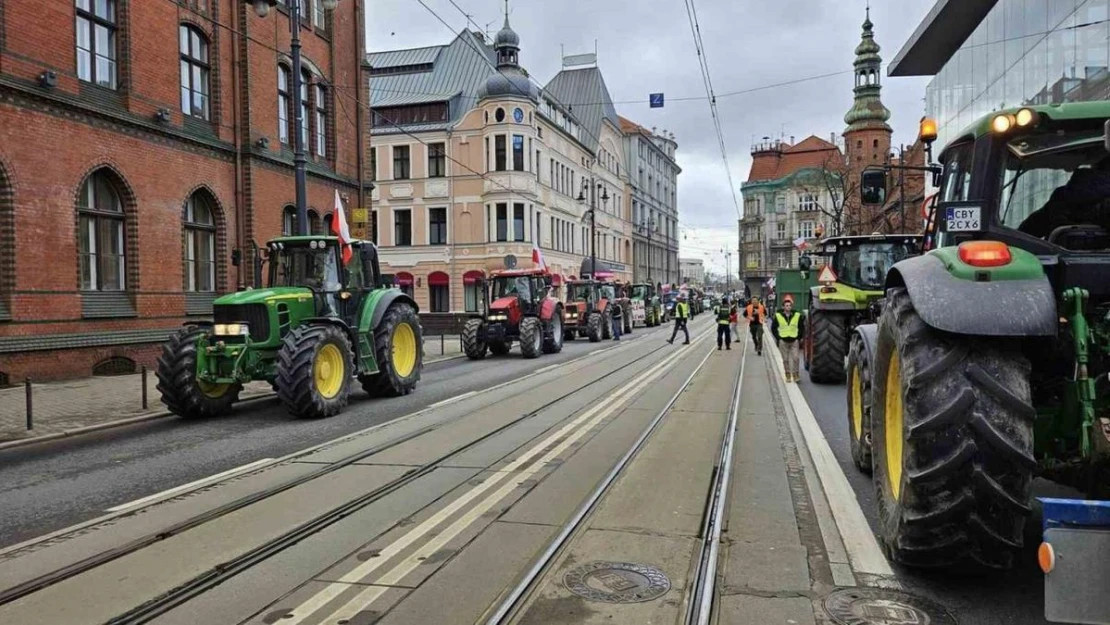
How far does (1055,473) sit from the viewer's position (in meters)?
4.51

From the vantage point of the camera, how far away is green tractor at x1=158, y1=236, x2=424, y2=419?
11109mm

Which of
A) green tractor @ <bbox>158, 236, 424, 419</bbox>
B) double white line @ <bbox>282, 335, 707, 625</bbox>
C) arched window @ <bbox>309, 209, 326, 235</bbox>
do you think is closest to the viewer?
double white line @ <bbox>282, 335, 707, 625</bbox>

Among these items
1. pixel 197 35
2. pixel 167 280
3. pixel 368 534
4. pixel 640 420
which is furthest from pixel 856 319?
pixel 197 35

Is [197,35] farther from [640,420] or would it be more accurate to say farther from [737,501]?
[737,501]

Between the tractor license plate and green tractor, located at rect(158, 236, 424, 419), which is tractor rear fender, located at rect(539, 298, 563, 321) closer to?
green tractor, located at rect(158, 236, 424, 419)

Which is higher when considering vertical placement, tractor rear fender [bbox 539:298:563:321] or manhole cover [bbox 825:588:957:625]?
tractor rear fender [bbox 539:298:563:321]

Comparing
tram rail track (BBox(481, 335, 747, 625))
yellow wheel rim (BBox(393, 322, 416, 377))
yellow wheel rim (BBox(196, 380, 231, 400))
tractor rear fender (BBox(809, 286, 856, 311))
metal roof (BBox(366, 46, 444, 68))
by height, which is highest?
metal roof (BBox(366, 46, 444, 68))

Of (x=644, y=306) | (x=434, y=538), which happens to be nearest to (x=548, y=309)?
(x=434, y=538)

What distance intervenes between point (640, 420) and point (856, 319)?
575 cm

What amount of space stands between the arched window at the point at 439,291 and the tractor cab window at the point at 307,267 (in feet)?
106

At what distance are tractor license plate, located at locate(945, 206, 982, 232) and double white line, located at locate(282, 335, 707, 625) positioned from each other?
12.4 ft

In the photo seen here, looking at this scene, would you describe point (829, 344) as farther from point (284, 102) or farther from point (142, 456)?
point (284, 102)

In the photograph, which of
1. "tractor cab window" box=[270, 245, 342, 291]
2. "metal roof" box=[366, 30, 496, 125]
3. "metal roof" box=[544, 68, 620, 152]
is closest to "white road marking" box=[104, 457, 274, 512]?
"tractor cab window" box=[270, 245, 342, 291]

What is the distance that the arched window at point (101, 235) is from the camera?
56.9 ft
